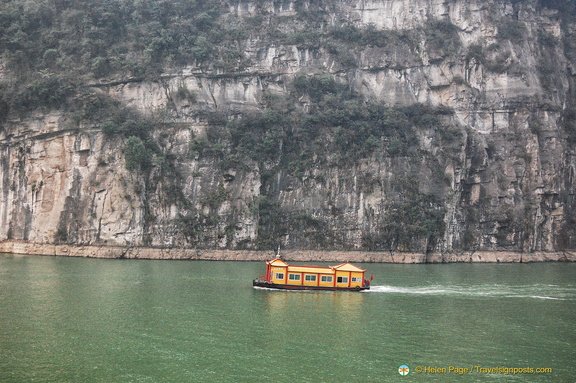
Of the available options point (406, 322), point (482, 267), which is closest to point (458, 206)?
point (482, 267)

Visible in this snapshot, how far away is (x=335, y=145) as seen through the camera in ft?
215

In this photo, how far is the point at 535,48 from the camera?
71.8 m

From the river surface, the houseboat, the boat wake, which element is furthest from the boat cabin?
the boat wake

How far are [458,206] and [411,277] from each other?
21477 millimetres

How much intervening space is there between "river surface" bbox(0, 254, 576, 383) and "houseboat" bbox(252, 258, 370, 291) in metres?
0.84

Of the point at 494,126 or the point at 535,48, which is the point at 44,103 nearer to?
the point at 494,126

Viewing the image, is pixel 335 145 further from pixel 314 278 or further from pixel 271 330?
pixel 271 330

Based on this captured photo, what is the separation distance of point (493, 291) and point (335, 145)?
30.5m

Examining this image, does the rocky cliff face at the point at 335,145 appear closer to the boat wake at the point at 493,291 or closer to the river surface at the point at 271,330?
the river surface at the point at 271,330

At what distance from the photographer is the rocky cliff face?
59.9m

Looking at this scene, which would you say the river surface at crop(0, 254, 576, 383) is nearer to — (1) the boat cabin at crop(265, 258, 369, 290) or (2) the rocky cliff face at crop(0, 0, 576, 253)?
(1) the boat cabin at crop(265, 258, 369, 290)

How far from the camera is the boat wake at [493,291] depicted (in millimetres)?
36062

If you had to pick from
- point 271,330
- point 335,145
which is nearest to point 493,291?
point 271,330

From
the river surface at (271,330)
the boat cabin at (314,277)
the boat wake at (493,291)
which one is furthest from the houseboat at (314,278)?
the boat wake at (493,291)
